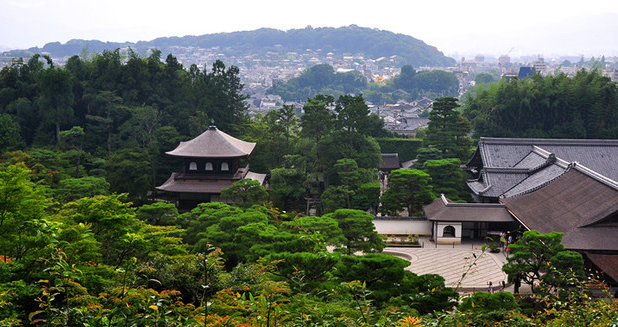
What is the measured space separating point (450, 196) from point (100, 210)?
18005 millimetres

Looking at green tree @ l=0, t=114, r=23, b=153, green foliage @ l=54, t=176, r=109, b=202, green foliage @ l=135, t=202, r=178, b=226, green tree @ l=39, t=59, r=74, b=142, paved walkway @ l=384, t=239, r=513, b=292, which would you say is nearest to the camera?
paved walkway @ l=384, t=239, r=513, b=292

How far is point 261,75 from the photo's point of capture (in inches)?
7244

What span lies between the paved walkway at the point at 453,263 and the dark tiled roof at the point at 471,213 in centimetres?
118

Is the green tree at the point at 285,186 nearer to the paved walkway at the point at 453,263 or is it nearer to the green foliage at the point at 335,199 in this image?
the green foliage at the point at 335,199

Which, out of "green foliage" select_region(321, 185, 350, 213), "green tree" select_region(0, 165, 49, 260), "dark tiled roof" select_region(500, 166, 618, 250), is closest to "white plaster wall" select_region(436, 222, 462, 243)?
"dark tiled roof" select_region(500, 166, 618, 250)

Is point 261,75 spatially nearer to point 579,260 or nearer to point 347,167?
point 347,167

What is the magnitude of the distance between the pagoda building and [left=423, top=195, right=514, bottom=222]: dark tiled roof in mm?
9705

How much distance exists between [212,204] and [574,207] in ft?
43.6

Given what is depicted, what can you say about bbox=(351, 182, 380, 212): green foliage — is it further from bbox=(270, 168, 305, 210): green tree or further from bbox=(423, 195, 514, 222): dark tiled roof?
bbox=(423, 195, 514, 222): dark tiled roof

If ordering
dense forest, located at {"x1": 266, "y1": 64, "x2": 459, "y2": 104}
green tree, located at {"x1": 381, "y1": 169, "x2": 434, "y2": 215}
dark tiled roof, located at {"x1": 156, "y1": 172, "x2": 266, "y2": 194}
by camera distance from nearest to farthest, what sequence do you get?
green tree, located at {"x1": 381, "y1": 169, "x2": 434, "y2": 215}, dark tiled roof, located at {"x1": 156, "y1": 172, "x2": 266, "y2": 194}, dense forest, located at {"x1": 266, "y1": 64, "x2": 459, "y2": 104}

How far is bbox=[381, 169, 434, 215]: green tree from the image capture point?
25.1 metres

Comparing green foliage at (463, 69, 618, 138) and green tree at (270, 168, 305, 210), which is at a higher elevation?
green foliage at (463, 69, 618, 138)

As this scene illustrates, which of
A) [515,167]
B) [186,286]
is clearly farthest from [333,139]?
[186,286]

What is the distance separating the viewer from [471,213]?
23.3m
